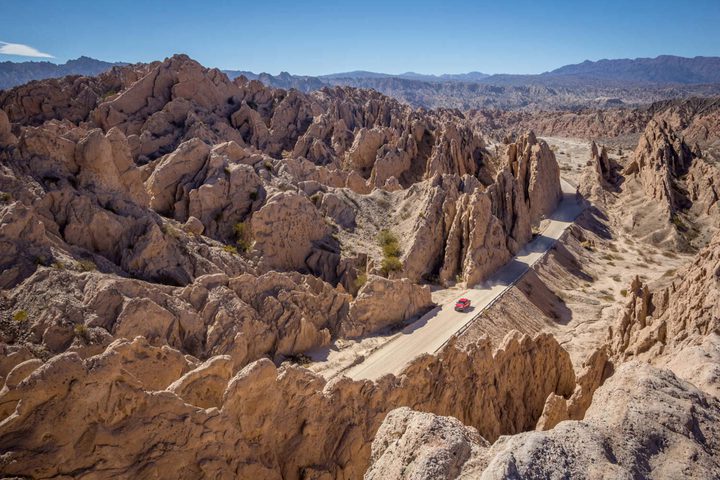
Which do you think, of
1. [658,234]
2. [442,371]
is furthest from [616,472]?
[658,234]

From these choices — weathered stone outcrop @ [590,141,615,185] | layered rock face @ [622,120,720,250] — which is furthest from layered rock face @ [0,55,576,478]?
weathered stone outcrop @ [590,141,615,185]

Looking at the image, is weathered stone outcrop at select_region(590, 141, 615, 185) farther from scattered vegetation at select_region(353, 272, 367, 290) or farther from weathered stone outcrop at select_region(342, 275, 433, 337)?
weathered stone outcrop at select_region(342, 275, 433, 337)

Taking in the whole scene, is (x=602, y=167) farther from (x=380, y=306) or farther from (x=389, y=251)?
(x=380, y=306)

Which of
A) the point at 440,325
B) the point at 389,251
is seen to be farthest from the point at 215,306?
the point at 389,251

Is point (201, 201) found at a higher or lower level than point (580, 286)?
higher

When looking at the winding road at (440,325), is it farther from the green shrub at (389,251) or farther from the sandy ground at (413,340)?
the green shrub at (389,251)

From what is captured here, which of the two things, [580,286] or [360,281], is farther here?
[580,286]

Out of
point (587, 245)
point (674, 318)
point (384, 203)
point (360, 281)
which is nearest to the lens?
point (674, 318)

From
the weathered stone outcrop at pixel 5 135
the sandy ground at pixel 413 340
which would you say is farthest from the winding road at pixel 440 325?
the weathered stone outcrop at pixel 5 135
